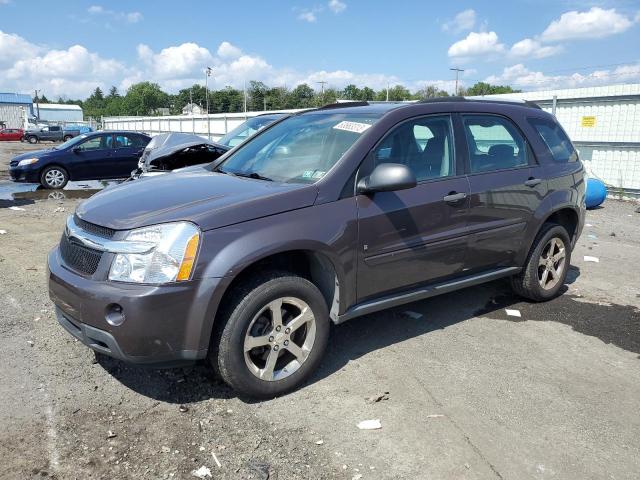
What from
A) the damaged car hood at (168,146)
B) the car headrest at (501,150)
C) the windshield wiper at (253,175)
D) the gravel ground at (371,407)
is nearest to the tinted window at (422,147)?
the car headrest at (501,150)

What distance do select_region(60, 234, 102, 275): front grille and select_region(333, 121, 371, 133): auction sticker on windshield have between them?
1.94m

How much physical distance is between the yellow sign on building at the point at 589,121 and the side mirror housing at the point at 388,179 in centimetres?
1179

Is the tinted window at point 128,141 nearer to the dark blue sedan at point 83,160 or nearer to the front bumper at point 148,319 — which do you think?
the dark blue sedan at point 83,160

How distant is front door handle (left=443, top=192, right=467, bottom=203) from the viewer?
13.5ft

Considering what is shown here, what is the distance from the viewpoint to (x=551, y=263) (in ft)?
17.2

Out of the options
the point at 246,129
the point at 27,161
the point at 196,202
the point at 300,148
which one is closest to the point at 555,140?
the point at 300,148

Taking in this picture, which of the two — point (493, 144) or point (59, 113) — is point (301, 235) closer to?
point (493, 144)

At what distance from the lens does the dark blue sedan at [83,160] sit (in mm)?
13719

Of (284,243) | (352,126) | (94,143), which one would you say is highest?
(352,126)

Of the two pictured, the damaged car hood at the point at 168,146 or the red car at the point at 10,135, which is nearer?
the damaged car hood at the point at 168,146

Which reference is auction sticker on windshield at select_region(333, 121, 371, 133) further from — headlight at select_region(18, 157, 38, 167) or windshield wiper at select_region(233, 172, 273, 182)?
Result: headlight at select_region(18, 157, 38, 167)

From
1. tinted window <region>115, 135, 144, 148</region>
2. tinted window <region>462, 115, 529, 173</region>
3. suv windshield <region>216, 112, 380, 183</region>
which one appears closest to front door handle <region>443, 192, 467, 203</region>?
tinted window <region>462, 115, 529, 173</region>

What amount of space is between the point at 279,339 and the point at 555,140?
11.6ft

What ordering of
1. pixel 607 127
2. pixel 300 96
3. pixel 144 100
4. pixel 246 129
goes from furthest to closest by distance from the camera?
pixel 144 100
pixel 300 96
pixel 607 127
pixel 246 129
